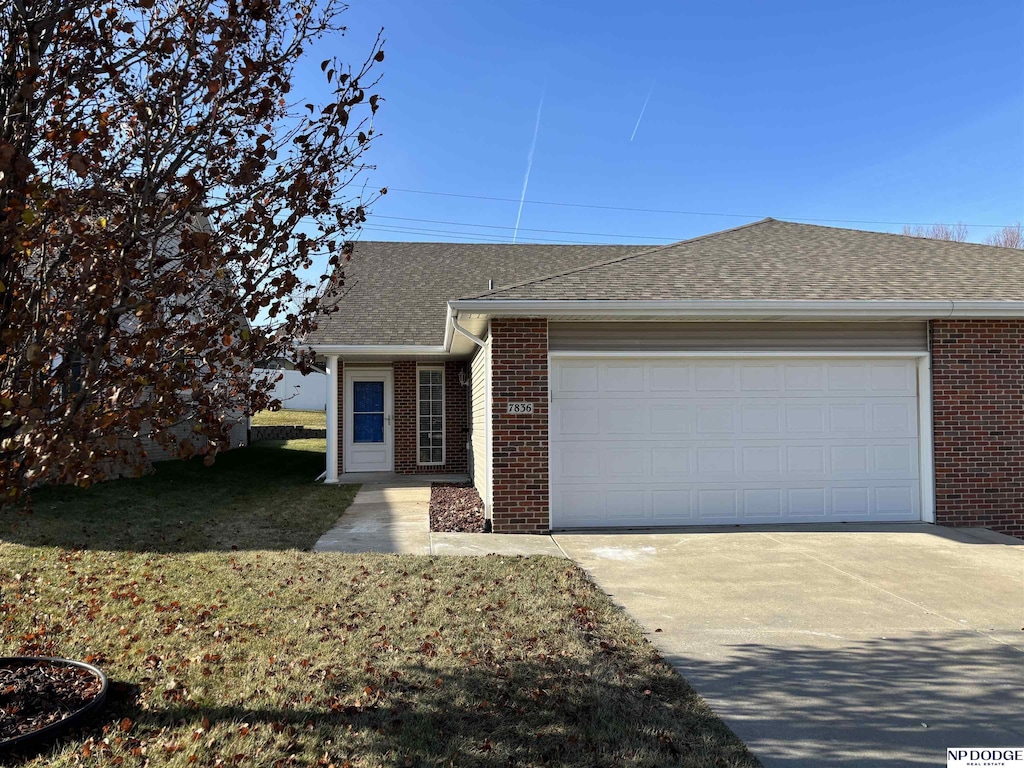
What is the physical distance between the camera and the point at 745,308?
8406mm

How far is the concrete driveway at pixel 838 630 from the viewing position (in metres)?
3.42

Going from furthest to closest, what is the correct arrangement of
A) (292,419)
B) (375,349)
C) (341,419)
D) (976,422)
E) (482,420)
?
(292,419) → (341,419) → (375,349) → (482,420) → (976,422)

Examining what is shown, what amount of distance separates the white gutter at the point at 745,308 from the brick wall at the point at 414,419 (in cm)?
634

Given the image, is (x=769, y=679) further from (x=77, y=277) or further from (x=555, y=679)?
(x=77, y=277)

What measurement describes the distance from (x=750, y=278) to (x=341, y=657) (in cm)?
737

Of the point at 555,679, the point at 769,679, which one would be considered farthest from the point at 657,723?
the point at 769,679

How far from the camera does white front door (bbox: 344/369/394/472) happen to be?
14.6 m

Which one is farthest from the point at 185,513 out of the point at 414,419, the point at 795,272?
the point at 795,272

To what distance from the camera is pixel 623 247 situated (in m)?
18.6

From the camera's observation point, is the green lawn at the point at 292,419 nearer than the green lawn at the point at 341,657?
No

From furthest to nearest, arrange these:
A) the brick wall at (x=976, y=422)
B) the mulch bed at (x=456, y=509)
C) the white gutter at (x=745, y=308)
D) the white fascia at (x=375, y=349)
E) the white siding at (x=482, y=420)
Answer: the white fascia at (x=375, y=349) < the white siding at (x=482, y=420) < the brick wall at (x=976, y=422) < the mulch bed at (x=456, y=509) < the white gutter at (x=745, y=308)

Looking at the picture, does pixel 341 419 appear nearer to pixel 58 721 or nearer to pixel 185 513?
pixel 185 513

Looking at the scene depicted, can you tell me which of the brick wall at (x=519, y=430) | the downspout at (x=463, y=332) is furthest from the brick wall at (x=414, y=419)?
the brick wall at (x=519, y=430)

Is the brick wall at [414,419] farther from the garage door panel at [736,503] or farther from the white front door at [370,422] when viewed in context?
the garage door panel at [736,503]
